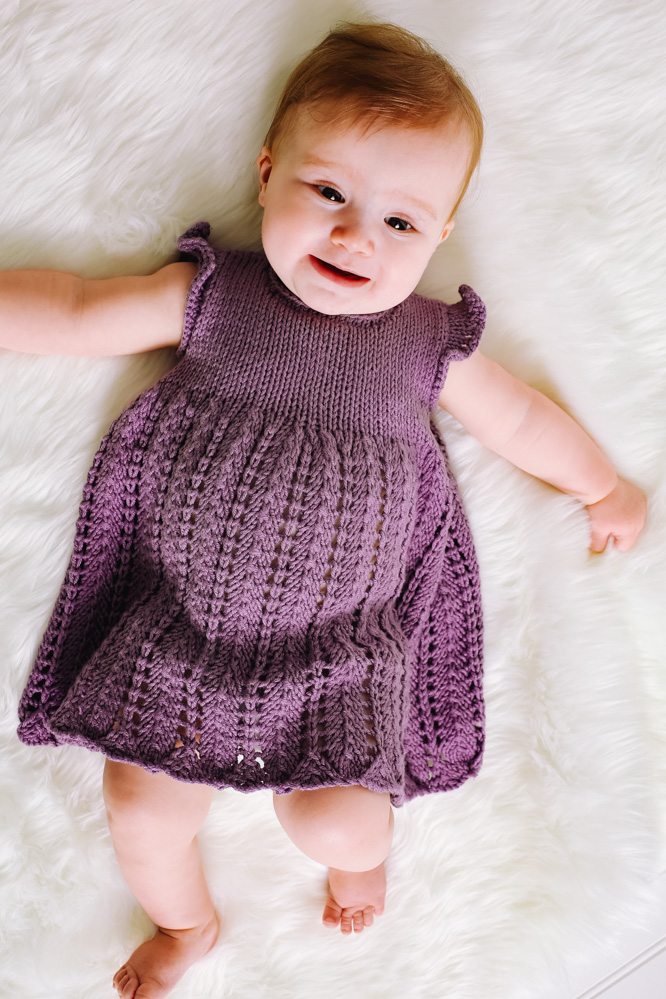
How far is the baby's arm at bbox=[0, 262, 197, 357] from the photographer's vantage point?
103cm

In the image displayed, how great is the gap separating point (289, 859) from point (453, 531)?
0.58 m

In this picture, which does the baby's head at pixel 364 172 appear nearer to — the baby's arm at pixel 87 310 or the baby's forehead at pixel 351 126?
the baby's forehead at pixel 351 126

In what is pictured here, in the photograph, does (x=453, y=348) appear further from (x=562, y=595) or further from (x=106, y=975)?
(x=106, y=975)

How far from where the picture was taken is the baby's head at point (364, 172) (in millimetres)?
925

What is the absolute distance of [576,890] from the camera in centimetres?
117

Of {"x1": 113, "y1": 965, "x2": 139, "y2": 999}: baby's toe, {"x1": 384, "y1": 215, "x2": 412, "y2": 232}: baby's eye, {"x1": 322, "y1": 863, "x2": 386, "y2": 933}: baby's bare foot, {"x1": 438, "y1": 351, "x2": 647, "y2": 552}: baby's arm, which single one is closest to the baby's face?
{"x1": 384, "y1": 215, "x2": 412, "y2": 232}: baby's eye

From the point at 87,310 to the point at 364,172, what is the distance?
1.35 feet

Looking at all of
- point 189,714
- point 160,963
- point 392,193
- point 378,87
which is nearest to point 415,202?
point 392,193

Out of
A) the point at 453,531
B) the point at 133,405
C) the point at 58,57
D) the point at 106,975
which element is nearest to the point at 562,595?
the point at 453,531

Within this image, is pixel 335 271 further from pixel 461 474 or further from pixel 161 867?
pixel 161 867

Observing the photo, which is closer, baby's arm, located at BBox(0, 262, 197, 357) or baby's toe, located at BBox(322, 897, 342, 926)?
baby's arm, located at BBox(0, 262, 197, 357)

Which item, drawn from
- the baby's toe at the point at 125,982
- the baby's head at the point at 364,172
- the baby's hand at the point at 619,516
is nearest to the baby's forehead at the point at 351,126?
the baby's head at the point at 364,172

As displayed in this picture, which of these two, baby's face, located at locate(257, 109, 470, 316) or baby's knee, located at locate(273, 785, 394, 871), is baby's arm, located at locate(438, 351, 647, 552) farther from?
baby's knee, located at locate(273, 785, 394, 871)

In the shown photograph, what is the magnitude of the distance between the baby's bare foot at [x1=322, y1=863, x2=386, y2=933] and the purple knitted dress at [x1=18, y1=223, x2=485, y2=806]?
17cm
